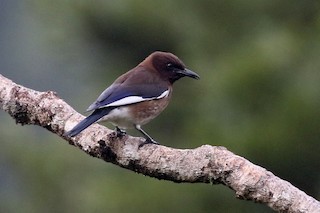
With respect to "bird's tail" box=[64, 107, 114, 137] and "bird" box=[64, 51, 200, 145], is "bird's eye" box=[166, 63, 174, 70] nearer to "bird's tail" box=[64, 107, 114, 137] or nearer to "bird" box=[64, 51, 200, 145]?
"bird" box=[64, 51, 200, 145]

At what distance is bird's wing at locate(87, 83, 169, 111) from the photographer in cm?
617

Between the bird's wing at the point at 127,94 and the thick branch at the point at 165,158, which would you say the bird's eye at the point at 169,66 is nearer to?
the bird's wing at the point at 127,94

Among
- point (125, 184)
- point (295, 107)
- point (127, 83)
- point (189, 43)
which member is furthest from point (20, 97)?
point (189, 43)

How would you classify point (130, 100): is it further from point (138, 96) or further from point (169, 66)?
point (169, 66)

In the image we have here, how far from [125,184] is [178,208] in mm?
973

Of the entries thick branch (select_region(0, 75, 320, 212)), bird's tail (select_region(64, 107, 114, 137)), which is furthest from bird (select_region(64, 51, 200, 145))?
thick branch (select_region(0, 75, 320, 212))

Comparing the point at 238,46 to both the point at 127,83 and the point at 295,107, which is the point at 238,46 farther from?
the point at 127,83

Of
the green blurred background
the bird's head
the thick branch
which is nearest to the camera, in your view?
the thick branch

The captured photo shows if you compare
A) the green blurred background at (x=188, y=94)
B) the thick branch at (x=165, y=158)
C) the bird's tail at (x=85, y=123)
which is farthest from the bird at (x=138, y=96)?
the green blurred background at (x=188, y=94)

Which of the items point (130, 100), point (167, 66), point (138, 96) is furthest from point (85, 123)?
point (167, 66)

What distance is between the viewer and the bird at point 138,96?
242 inches

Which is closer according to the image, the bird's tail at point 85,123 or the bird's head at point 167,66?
the bird's tail at point 85,123

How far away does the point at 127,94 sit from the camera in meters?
6.38

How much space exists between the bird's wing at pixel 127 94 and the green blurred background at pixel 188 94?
3358mm
